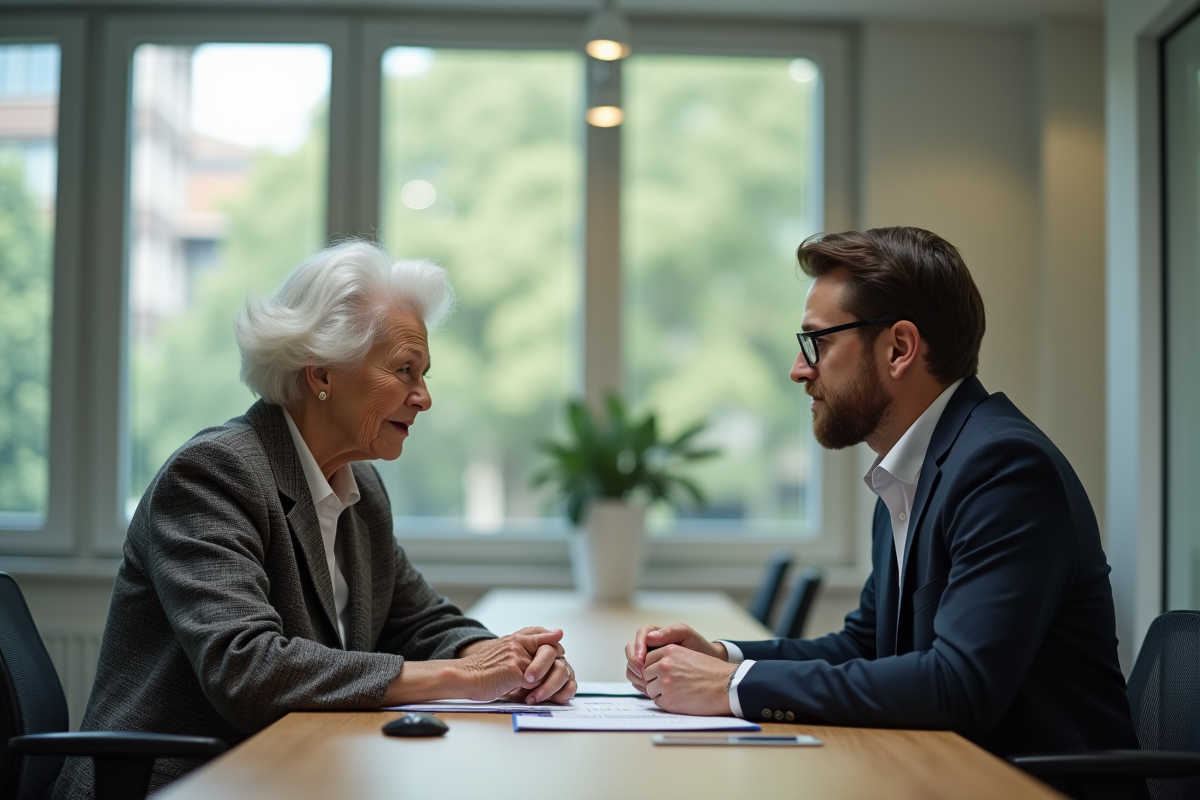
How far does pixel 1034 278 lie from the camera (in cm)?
486

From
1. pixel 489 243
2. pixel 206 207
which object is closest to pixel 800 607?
pixel 489 243

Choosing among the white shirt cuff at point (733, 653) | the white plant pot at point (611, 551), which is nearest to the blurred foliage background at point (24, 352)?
the white plant pot at point (611, 551)

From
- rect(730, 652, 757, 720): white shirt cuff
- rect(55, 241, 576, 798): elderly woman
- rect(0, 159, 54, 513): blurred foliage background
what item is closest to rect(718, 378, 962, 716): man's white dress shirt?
rect(730, 652, 757, 720): white shirt cuff

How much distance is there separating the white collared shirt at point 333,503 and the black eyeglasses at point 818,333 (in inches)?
35.7

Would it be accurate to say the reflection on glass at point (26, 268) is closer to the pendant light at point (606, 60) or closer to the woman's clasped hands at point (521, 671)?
the pendant light at point (606, 60)

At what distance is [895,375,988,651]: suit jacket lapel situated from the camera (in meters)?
1.74

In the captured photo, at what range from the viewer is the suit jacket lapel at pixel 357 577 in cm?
206

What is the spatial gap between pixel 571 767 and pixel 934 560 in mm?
681

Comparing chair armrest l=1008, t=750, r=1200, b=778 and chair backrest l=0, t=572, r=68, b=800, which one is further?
chair backrest l=0, t=572, r=68, b=800

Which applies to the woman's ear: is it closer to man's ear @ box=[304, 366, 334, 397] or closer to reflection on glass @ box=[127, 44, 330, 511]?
man's ear @ box=[304, 366, 334, 397]

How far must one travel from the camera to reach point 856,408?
1978 mm

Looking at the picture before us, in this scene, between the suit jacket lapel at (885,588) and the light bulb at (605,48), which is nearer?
the suit jacket lapel at (885,588)

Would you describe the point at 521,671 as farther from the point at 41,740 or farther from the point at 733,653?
the point at 41,740

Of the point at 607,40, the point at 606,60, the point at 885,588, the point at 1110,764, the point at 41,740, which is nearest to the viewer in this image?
the point at 1110,764
